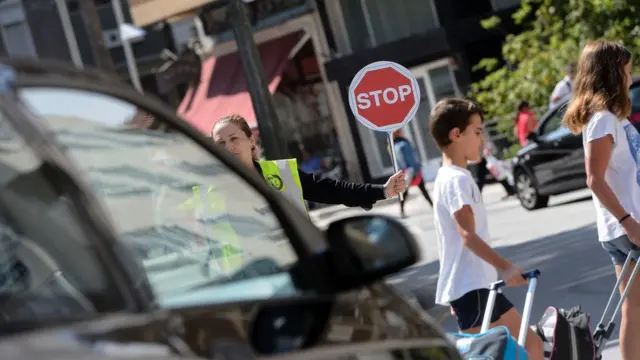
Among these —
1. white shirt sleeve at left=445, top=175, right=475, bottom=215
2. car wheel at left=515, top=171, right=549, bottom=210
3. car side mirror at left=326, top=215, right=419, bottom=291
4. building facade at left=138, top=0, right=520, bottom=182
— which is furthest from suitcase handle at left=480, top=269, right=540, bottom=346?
building facade at left=138, top=0, right=520, bottom=182

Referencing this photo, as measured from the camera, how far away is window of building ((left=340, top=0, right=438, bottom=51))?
2983cm

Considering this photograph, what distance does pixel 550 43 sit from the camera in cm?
2361

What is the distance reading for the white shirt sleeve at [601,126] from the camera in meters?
5.59

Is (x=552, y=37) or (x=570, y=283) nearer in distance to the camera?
(x=570, y=283)

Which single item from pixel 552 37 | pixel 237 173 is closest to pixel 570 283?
pixel 237 173

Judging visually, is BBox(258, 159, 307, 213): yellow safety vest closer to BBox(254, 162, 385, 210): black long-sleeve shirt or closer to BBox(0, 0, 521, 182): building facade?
BBox(254, 162, 385, 210): black long-sleeve shirt

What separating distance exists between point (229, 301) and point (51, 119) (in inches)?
17.6

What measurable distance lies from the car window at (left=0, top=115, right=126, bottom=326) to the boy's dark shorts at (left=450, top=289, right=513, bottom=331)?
294cm

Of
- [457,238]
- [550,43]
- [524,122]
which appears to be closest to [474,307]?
[457,238]

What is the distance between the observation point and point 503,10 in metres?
28.3

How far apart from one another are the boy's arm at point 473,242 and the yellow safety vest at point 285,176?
899mm

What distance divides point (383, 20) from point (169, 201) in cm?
2776

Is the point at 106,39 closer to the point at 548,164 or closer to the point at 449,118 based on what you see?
the point at 548,164

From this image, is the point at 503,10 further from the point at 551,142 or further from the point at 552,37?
the point at 551,142
